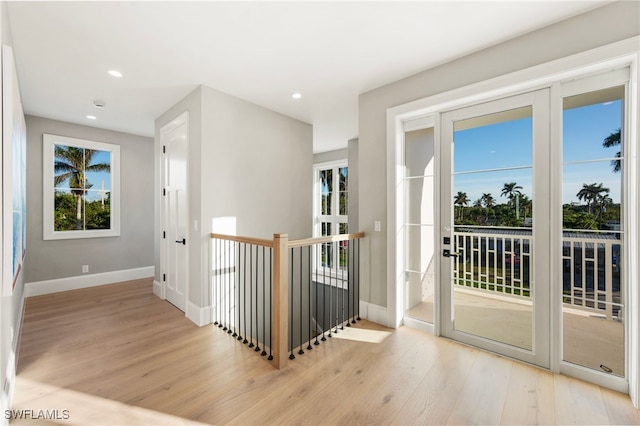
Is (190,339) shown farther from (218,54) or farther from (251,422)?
(218,54)

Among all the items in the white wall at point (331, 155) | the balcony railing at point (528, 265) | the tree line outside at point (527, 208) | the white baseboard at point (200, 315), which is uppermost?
the white wall at point (331, 155)

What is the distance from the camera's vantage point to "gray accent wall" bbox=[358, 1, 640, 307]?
1870 millimetres

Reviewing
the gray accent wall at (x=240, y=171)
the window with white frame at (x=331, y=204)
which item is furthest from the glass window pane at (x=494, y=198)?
the window with white frame at (x=331, y=204)

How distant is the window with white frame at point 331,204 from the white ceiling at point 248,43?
9.42 ft

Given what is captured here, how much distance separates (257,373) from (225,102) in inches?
113

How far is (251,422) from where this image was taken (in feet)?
5.40

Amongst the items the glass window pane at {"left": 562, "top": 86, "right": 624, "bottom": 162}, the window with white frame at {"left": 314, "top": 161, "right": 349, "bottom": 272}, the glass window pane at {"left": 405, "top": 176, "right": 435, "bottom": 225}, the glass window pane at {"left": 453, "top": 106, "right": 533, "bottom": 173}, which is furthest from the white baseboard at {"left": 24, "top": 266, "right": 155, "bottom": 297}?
the glass window pane at {"left": 562, "top": 86, "right": 624, "bottom": 162}

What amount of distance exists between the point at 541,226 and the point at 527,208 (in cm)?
18

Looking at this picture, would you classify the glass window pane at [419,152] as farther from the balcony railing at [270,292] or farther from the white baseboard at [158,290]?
the white baseboard at [158,290]

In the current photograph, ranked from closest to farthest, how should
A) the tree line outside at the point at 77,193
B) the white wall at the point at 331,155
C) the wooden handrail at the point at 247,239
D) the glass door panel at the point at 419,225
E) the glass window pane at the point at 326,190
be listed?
the wooden handrail at the point at 247,239, the glass door panel at the point at 419,225, the tree line outside at the point at 77,193, the white wall at the point at 331,155, the glass window pane at the point at 326,190

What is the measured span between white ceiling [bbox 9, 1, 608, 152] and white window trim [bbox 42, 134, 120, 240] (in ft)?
3.29

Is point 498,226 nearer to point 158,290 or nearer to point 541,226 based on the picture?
point 541,226

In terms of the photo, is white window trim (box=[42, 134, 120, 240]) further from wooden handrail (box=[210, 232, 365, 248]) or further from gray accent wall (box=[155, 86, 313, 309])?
wooden handrail (box=[210, 232, 365, 248])

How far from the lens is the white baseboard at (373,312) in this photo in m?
3.03
